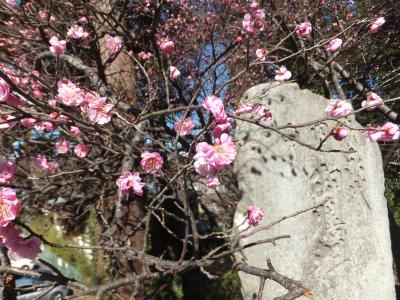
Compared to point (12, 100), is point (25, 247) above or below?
below

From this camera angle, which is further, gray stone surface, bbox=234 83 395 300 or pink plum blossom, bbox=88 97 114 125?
gray stone surface, bbox=234 83 395 300

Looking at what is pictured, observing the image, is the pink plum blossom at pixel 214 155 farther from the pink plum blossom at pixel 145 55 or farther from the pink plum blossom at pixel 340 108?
the pink plum blossom at pixel 145 55

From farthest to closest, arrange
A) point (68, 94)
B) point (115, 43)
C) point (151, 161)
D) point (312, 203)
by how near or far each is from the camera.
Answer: point (115, 43), point (312, 203), point (68, 94), point (151, 161)

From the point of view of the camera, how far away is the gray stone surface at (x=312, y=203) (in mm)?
2561

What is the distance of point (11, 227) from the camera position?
151cm

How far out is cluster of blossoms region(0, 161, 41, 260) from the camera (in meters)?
1.43

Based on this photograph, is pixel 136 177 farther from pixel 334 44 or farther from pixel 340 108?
pixel 334 44

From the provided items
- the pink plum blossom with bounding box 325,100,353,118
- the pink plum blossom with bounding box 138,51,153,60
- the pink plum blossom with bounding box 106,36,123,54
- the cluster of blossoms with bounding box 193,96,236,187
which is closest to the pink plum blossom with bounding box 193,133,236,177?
the cluster of blossoms with bounding box 193,96,236,187

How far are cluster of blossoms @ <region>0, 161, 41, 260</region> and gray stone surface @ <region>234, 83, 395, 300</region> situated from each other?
131 cm

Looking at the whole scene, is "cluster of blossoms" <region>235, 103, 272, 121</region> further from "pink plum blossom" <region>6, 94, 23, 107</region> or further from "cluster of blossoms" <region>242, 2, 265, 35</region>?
"pink plum blossom" <region>6, 94, 23, 107</region>

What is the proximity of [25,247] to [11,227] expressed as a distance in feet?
0.33

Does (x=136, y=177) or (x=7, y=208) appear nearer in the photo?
(x=7, y=208)

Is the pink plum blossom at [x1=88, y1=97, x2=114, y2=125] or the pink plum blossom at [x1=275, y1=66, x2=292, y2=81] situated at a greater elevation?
the pink plum blossom at [x1=275, y1=66, x2=292, y2=81]

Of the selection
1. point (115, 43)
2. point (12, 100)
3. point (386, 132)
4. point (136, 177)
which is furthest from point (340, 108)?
point (115, 43)
